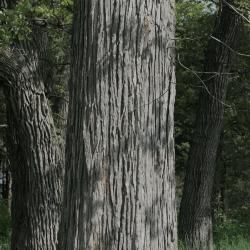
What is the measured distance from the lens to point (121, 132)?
3.73 m

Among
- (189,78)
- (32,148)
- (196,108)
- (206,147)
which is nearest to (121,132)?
(32,148)

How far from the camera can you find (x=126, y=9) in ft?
12.2

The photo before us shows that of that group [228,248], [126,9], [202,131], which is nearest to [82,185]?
[126,9]

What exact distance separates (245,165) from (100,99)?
18154 millimetres

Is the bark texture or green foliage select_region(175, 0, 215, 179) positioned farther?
green foliage select_region(175, 0, 215, 179)

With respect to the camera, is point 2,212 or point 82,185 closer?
point 82,185

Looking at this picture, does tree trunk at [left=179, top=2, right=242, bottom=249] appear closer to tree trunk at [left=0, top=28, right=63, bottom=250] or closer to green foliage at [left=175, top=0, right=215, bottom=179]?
tree trunk at [left=0, top=28, right=63, bottom=250]

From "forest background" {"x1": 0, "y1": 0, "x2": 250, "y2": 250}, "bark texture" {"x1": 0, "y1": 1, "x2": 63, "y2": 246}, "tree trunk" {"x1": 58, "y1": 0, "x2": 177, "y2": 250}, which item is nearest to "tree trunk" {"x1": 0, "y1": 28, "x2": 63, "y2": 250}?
"bark texture" {"x1": 0, "y1": 1, "x2": 63, "y2": 246}

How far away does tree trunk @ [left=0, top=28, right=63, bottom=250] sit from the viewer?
7715mm

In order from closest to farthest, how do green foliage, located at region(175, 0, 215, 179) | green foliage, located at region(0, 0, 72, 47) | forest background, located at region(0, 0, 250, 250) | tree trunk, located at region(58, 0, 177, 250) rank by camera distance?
tree trunk, located at region(58, 0, 177, 250) < green foliage, located at region(0, 0, 72, 47) < forest background, located at region(0, 0, 250, 250) < green foliage, located at region(175, 0, 215, 179)

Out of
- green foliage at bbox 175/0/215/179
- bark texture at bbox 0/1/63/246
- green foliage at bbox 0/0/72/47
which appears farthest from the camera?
green foliage at bbox 175/0/215/179

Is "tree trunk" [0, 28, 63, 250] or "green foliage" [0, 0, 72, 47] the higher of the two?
"green foliage" [0, 0, 72, 47]

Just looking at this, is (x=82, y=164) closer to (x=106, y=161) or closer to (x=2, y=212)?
(x=106, y=161)

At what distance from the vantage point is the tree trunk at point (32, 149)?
25.3 feet
